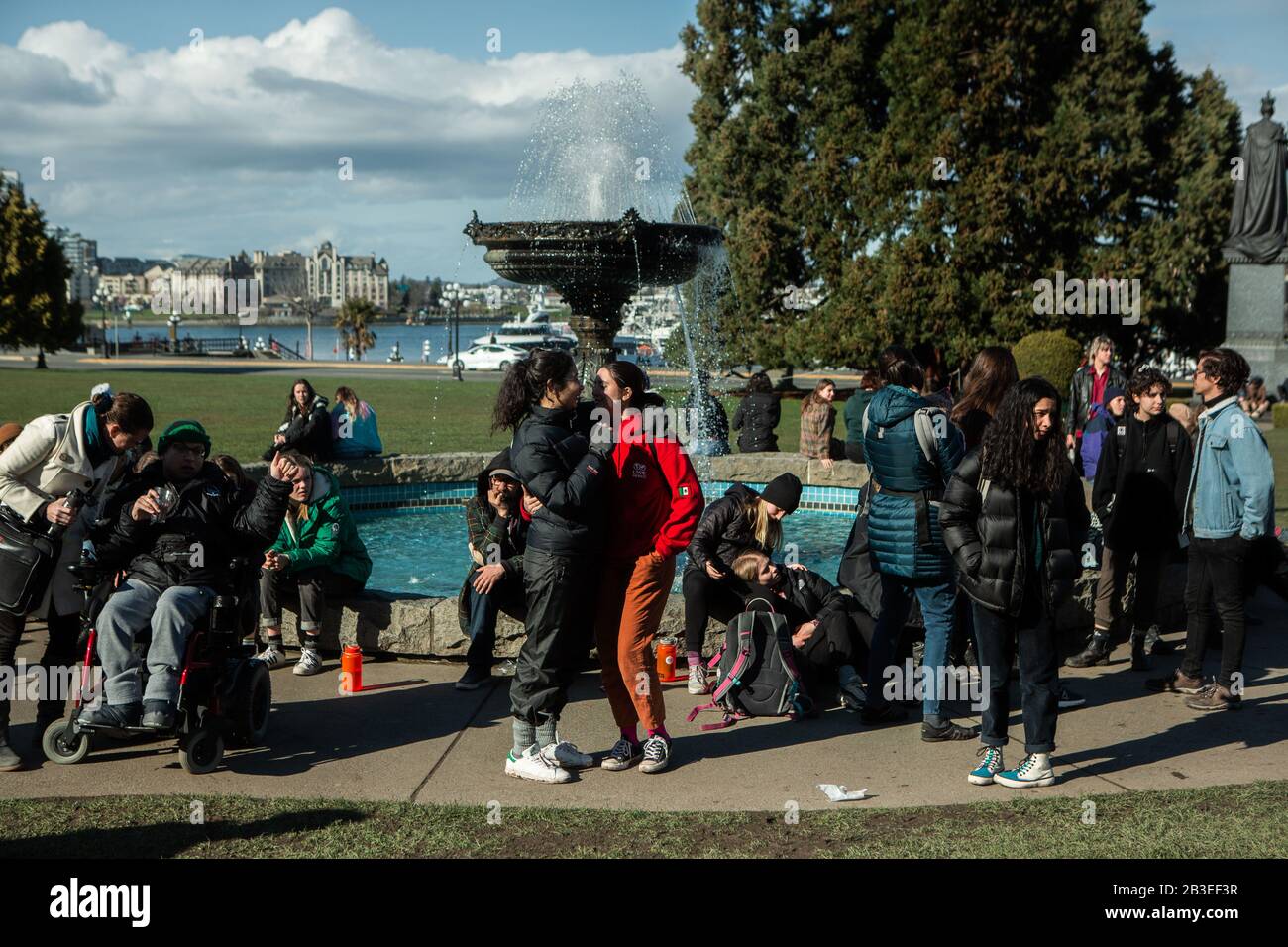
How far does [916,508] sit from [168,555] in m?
3.62

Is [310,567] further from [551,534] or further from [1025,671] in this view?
[1025,671]

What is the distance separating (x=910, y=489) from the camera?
20.2 ft

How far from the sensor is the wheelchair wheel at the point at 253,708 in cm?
585

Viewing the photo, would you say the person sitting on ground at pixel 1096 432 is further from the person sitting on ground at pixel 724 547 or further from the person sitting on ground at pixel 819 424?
the person sitting on ground at pixel 724 547

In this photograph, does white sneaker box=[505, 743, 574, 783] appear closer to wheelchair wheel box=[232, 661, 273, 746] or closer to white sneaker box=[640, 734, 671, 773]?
white sneaker box=[640, 734, 671, 773]

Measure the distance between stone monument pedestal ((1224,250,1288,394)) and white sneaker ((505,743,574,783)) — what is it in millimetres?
27830

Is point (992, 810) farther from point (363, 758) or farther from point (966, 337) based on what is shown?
point (966, 337)

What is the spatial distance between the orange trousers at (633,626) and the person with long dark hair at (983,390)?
1.86 m

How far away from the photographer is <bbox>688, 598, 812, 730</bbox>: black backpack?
21.4 ft

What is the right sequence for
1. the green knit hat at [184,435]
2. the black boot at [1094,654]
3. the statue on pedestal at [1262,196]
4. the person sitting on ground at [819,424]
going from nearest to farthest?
the green knit hat at [184,435]
the black boot at [1094,654]
the person sitting on ground at [819,424]
the statue on pedestal at [1262,196]

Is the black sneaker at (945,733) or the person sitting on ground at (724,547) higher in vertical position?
the person sitting on ground at (724,547)

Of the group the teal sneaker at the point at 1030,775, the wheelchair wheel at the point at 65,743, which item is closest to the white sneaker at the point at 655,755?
the teal sneaker at the point at 1030,775

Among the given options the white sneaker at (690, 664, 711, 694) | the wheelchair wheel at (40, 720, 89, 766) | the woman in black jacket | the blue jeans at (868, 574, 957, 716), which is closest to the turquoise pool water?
the white sneaker at (690, 664, 711, 694)
